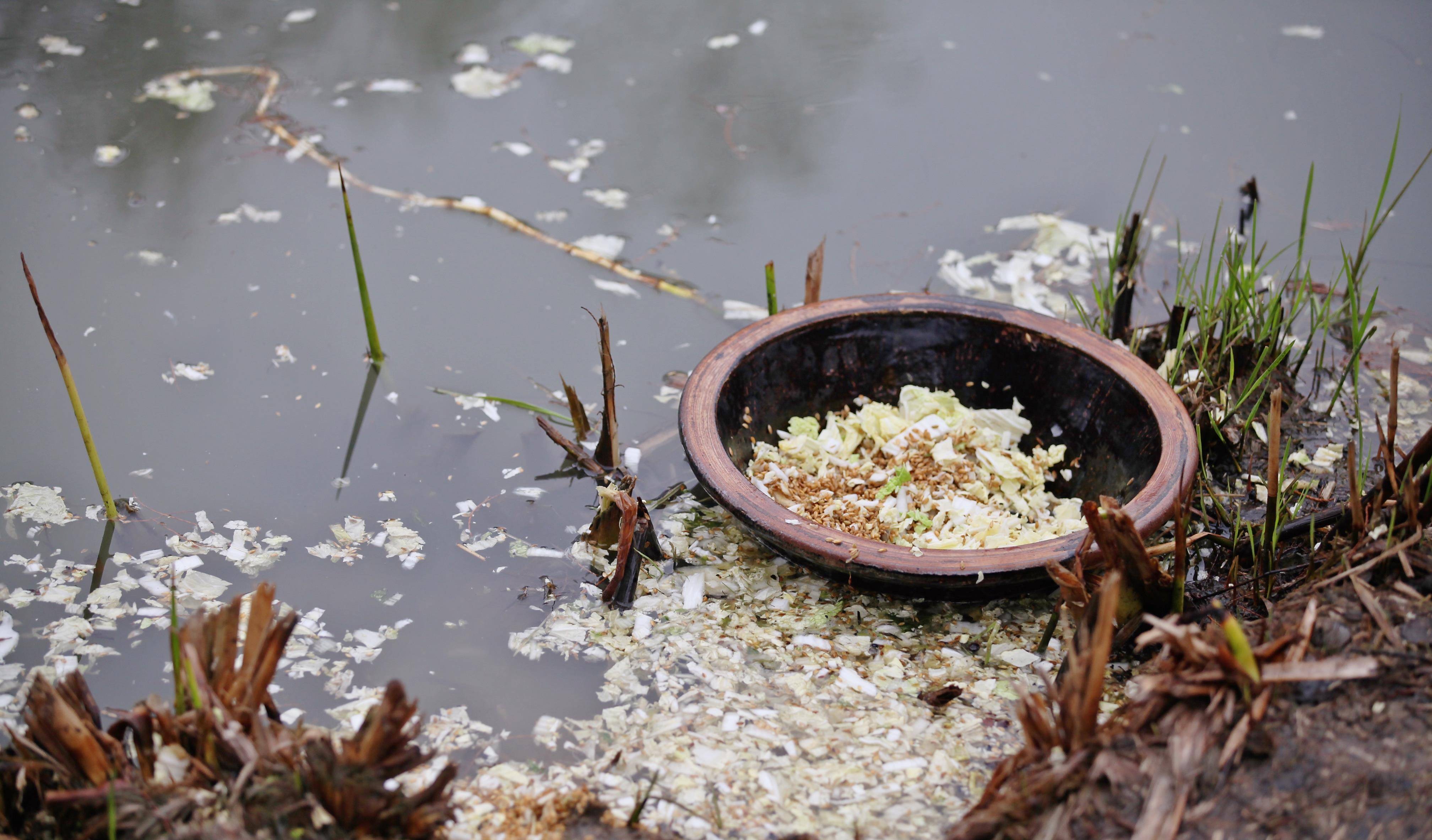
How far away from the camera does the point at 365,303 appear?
3.36 m

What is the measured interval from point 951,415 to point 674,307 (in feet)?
4.30

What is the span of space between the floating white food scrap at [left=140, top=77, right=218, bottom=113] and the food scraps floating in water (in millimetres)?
3528

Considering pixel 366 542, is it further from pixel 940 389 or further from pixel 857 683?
pixel 940 389

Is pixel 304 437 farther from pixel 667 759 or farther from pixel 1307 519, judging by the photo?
pixel 1307 519

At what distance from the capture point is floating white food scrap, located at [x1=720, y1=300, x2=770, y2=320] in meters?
3.87

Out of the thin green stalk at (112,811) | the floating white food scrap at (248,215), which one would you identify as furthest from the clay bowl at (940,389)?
the floating white food scrap at (248,215)

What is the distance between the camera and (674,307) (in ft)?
12.8

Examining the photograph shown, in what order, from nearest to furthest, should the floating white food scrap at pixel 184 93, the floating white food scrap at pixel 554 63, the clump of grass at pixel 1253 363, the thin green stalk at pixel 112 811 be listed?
the thin green stalk at pixel 112 811, the clump of grass at pixel 1253 363, the floating white food scrap at pixel 184 93, the floating white food scrap at pixel 554 63

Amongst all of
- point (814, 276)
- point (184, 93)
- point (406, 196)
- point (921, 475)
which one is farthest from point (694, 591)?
point (184, 93)

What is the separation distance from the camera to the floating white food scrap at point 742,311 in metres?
3.87

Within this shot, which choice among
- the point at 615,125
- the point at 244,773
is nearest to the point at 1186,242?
the point at 615,125

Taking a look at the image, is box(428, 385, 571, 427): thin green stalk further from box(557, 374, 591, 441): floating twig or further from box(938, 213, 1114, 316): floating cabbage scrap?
box(938, 213, 1114, 316): floating cabbage scrap

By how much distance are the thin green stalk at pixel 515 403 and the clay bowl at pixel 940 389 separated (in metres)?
0.74

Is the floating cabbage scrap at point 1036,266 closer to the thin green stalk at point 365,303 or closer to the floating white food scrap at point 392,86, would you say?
the thin green stalk at point 365,303
